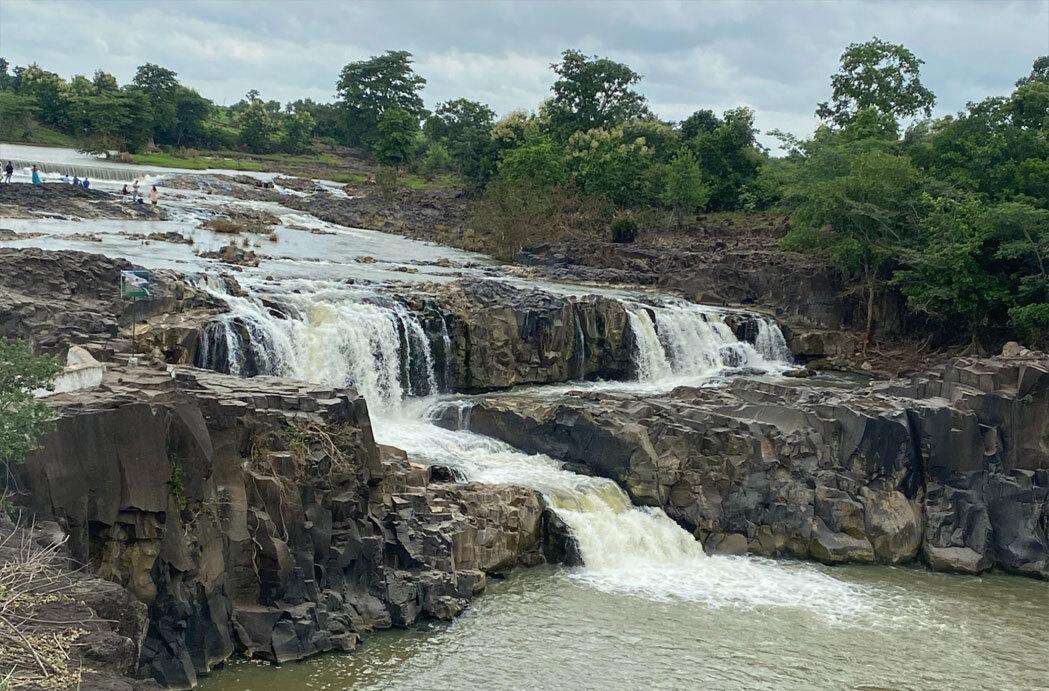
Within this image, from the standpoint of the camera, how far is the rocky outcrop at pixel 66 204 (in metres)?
40.8

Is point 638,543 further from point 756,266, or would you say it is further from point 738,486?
point 756,266

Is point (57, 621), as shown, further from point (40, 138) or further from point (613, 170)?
point (40, 138)

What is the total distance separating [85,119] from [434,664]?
59293 mm

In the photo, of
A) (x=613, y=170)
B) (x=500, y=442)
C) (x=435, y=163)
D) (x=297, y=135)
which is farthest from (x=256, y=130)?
(x=500, y=442)

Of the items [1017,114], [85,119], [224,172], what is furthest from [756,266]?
[85,119]

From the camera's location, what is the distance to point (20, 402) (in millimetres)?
12516

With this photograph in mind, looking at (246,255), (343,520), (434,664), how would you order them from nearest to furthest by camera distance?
1. (434,664)
2. (343,520)
3. (246,255)

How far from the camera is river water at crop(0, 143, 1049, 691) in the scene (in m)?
15.5

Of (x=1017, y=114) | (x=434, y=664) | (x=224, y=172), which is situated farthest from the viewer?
(x=224, y=172)

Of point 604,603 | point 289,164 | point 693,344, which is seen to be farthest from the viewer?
point 289,164

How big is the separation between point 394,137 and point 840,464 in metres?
55.2

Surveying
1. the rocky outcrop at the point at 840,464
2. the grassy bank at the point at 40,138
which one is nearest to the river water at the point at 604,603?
the rocky outcrop at the point at 840,464

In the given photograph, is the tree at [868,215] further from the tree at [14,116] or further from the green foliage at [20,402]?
the tree at [14,116]

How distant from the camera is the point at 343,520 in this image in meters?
16.7
